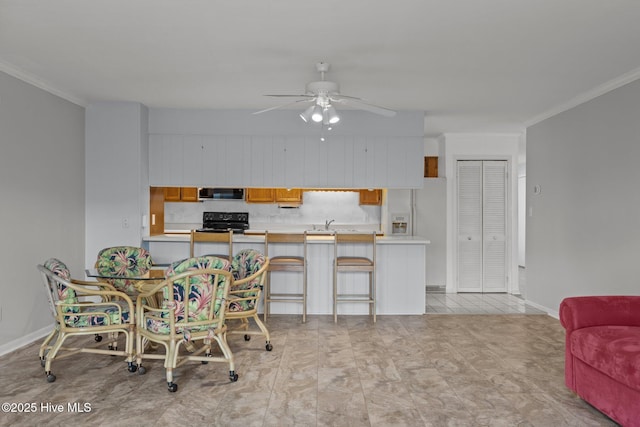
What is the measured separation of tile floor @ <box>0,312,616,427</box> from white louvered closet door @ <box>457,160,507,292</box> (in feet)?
9.20

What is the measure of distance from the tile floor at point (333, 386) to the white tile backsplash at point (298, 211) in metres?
3.45

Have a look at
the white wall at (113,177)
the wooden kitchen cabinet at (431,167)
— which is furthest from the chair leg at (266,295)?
the wooden kitchen cabinet at (431,167)

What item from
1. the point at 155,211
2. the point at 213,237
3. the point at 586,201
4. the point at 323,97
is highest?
the point at 323,97

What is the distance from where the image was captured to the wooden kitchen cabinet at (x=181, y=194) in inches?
311

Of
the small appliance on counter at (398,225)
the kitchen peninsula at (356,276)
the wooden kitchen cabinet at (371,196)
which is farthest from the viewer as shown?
the wooden kitchen cabinet at (371,196)

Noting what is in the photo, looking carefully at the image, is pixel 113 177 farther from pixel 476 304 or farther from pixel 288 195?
pixel 476 304

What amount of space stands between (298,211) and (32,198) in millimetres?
4326

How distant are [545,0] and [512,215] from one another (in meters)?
5.24

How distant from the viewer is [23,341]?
Result: 14.7 ft

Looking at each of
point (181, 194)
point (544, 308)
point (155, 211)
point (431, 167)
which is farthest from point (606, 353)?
point (181, 194)

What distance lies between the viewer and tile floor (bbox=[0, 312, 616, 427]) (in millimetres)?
2891

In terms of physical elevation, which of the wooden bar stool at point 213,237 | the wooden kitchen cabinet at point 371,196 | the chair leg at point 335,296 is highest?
the wooden kitchen cabinet at point 371,196

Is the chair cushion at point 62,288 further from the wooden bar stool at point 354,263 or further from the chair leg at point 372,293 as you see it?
the chair leg at point 372,293

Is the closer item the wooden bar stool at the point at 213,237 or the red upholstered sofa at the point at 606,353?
the red upholstered sofa at the point at 606,353
